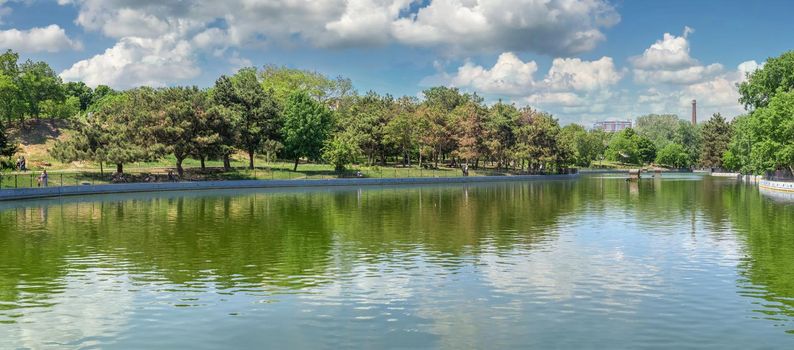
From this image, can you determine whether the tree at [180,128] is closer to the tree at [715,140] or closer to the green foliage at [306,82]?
the green foliage at [306,82]

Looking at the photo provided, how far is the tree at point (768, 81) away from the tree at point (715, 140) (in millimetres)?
74332

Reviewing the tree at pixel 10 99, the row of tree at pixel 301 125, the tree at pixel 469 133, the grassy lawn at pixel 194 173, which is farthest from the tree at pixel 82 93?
the tree at pixel 469 133

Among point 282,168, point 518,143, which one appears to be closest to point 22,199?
point 282,168

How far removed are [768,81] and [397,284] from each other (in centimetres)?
10516

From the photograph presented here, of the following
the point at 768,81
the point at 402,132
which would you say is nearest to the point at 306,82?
the point at 402,132

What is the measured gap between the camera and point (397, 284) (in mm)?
20672

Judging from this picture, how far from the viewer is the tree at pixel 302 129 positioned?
363ft

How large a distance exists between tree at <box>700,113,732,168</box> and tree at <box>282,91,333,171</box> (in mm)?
121387

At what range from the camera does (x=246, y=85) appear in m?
116

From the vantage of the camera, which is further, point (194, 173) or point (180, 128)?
point (194, 173)

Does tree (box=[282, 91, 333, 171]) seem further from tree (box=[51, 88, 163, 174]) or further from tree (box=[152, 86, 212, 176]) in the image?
tree (box=[51, 88, 163, 174])

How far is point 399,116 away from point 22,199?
76.4 meters

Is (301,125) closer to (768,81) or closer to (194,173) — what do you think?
(194,173)

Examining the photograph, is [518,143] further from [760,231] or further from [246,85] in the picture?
[760,231]
